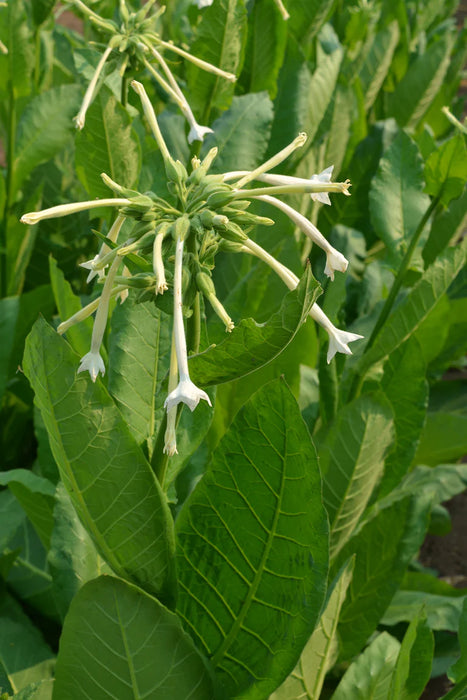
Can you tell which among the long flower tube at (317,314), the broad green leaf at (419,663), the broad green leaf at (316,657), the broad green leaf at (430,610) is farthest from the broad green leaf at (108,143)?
the broad green leaf at (430,610)

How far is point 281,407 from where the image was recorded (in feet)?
2.74

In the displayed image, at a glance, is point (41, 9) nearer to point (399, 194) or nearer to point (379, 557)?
point (399, 194)

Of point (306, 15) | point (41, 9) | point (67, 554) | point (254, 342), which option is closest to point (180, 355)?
point (254, 342)

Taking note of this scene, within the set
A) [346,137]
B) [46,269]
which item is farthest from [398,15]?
[46,269]

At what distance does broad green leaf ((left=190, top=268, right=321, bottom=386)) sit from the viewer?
70cm

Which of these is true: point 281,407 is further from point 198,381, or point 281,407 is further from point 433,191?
point 433,191

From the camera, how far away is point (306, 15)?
6.29 feet

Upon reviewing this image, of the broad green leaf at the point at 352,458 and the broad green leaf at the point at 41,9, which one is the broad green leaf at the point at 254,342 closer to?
the broad green leaf at the point at 352,458

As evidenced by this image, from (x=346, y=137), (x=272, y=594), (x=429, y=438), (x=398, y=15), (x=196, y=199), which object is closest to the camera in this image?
(x=196, y=199)

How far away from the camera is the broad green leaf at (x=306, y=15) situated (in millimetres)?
1879

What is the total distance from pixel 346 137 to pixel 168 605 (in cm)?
136

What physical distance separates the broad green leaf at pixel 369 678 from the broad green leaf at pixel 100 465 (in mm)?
397

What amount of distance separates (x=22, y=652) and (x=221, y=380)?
2.10ft

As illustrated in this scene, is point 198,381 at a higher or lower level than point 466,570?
higher
